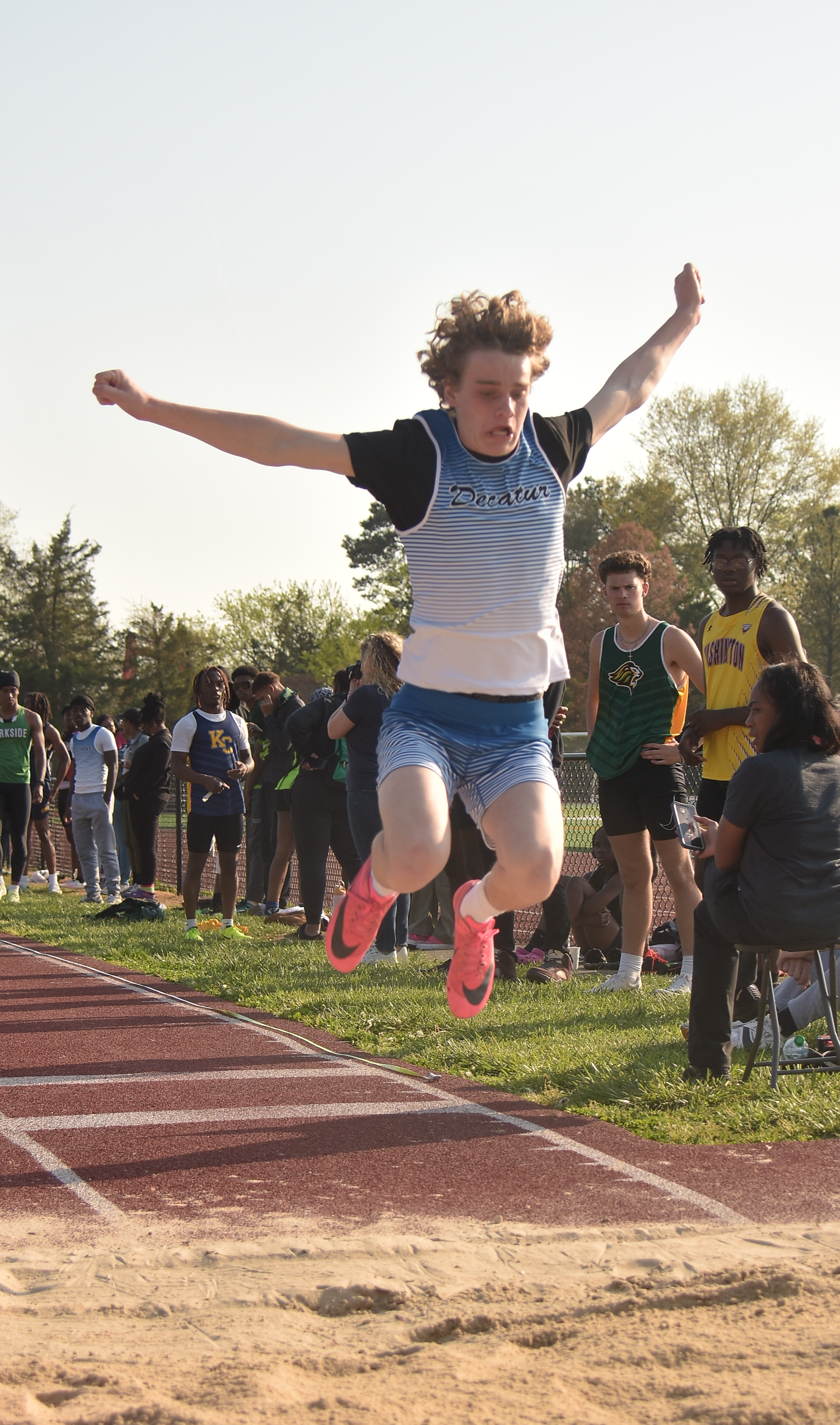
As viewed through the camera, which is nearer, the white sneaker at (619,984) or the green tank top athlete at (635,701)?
the green tank top athlete at (635,701)

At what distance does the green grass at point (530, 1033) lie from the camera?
16.2ft

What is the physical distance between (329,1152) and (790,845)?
2131 millimetres

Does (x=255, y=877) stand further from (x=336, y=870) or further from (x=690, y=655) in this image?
(x=690, y=655)

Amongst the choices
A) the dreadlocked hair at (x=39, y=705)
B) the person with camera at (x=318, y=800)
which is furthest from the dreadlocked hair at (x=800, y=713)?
the dreadlocked hair at (x=39, y=705)

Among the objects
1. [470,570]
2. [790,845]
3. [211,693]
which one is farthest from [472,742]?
[211,693]

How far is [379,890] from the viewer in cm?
438

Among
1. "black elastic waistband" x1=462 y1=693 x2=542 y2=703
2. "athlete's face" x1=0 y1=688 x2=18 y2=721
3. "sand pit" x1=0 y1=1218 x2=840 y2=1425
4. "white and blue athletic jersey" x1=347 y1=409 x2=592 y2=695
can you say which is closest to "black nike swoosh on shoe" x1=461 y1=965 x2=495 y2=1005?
"sand pit" x1=0 y1=1218 x2=840 y2=1425

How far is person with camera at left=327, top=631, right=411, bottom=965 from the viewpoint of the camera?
8766 mm

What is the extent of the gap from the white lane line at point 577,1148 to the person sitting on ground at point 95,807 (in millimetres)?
6903

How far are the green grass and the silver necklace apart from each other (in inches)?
81.6

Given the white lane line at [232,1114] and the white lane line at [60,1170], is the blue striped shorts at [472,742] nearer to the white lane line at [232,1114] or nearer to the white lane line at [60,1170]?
the white lane line at [60,1170]

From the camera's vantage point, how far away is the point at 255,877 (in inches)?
546

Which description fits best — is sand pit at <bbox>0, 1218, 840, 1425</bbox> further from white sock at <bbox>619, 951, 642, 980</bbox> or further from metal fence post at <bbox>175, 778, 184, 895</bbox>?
metal fence post at <bbox>175, 778, 184, 895</bbox>

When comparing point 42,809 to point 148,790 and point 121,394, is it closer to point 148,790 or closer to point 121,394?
point 148,790
